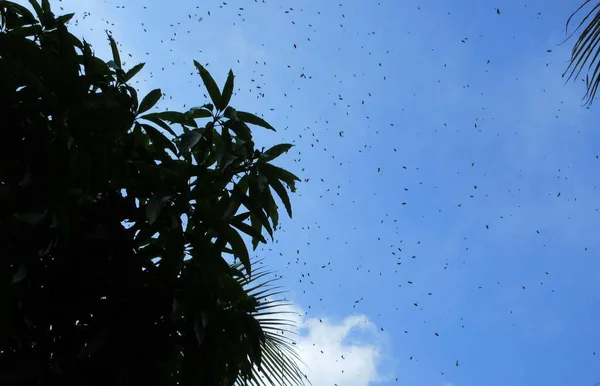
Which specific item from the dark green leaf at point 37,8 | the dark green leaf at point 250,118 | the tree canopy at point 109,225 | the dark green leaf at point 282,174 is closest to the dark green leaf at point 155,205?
the tree canopy at point 109,225

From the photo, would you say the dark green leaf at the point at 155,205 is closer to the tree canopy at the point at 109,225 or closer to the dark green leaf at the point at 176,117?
the tree canopy at the point at 109,225

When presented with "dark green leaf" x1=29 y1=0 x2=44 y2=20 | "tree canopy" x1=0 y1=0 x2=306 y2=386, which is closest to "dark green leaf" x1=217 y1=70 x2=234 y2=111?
"tree canopy" x1=0 y1=0 x2=306 y2=386

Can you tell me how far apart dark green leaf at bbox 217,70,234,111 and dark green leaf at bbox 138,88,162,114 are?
0.22m

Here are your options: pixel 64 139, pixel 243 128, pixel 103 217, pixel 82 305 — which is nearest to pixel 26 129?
pixel 64 139

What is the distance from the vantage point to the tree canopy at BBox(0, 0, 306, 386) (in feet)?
5.72

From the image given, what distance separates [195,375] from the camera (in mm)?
2025

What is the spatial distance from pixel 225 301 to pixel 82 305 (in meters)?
0.44

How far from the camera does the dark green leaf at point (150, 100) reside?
2.27m

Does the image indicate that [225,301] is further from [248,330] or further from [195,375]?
[195,375]

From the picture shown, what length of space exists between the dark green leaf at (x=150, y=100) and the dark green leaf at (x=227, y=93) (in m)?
0.22

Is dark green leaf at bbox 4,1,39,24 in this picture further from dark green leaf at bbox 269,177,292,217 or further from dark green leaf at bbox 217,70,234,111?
dark green leaf at bbox 269,177,292,217

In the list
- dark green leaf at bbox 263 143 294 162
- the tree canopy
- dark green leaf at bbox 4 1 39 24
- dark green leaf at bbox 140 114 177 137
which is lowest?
the tree canopy

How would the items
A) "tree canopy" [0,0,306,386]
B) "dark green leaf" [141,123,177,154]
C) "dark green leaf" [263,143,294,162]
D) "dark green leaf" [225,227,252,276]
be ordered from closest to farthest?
"tree canopy" [0,0,306,386] → "dark green leaf" [225,227,252,276] → "dark green leaf" [141,123,177,154] → "dark green leaf" [263,143,294,162]

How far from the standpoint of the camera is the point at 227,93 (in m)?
2.34
